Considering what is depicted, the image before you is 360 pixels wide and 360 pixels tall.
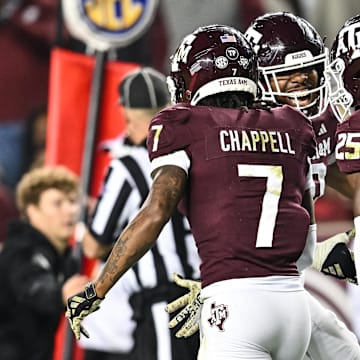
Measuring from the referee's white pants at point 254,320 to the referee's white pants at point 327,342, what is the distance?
463 millimetres

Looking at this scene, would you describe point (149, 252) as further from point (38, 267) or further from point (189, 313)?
point (189, 313)

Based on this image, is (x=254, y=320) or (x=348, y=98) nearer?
(x=254, y=320)

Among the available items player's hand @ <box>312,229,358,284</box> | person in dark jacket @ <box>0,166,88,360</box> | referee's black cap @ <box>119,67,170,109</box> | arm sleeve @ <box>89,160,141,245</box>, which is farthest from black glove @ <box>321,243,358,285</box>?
person in dark jacket @ <box>0,166,88,360</box>

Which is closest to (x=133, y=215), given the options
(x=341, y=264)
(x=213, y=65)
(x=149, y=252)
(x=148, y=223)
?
(x=149, y=252)

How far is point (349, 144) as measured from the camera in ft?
14.3

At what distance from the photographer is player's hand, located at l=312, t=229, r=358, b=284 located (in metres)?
4.82

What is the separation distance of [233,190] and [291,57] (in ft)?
2.78

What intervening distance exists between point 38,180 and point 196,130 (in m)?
2.82

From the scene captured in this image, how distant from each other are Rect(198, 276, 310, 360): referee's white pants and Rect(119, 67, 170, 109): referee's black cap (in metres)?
1.90

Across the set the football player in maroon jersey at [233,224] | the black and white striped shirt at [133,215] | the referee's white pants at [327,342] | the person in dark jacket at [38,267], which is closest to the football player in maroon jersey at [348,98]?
the football player in maroon jersey at [233,224]

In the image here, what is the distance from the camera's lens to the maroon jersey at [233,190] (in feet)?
13.6

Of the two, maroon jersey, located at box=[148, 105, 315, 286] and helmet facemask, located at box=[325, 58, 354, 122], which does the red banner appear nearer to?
helmet facemask, located at box=[325, 58, 354, 122]

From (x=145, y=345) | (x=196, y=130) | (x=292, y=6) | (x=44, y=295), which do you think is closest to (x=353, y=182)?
(x=196, y=130)

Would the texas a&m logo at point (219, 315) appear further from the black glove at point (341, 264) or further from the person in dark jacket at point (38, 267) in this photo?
the person in dark jacket at point (38, 267)
